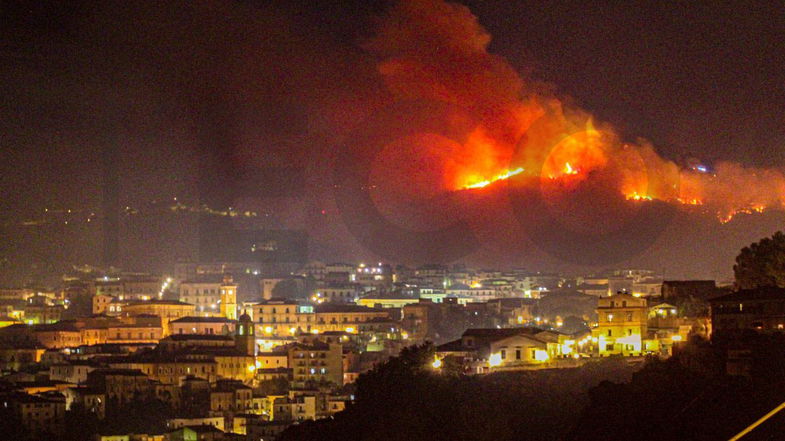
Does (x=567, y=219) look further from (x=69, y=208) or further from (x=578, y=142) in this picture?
(x=69, y=208)

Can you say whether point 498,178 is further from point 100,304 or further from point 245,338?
point 100,304

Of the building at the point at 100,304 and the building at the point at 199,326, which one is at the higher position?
the building at the point at 100,304

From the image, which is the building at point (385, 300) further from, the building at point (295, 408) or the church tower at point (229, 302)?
the building at point (295, 408)

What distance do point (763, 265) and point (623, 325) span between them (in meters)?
4.05

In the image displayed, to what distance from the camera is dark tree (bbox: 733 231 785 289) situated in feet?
81.9

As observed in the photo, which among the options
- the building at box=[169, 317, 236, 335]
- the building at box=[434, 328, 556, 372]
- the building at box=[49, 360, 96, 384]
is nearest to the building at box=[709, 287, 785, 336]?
the building at box=[434, 328, 556, 372]

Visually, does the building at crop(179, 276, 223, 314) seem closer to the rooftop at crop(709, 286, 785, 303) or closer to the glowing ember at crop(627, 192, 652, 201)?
the glowing ember at crop(627, 192, 652, 201)

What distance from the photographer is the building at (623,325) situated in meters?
28.2

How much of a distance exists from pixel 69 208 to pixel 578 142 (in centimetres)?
3607

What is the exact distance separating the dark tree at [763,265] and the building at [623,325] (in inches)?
107

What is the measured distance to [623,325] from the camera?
2859 cm

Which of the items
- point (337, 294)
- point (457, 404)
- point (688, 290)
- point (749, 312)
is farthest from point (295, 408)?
point (337, 294)

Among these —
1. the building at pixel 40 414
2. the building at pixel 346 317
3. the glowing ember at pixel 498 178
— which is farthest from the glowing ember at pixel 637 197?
the building at pixel 40 414

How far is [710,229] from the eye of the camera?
119 feet
